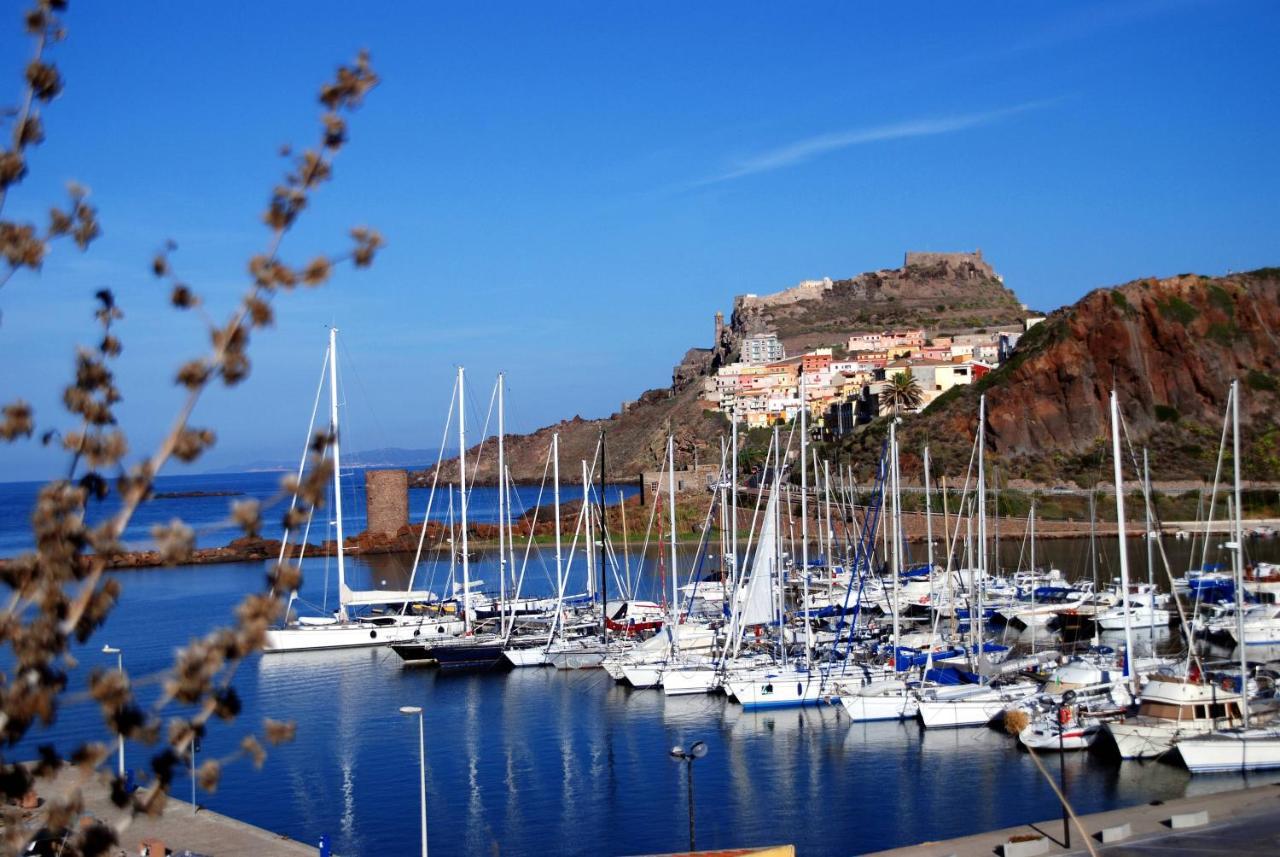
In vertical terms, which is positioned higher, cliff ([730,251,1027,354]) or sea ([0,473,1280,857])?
cliff ([730,251,1027,354])

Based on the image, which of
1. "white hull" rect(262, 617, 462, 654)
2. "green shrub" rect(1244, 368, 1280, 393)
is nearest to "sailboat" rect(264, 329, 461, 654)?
"white hull" rect(262, 617, 462, 654)

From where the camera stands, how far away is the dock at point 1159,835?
1762cm

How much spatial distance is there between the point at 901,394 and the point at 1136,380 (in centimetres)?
1724

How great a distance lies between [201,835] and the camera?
20375 millimetres

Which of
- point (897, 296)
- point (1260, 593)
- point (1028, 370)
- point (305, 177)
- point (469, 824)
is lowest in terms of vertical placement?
point (469, 824)

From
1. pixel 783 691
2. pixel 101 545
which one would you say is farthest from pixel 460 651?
pixel 101 545

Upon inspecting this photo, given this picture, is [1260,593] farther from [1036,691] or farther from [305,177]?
[305,177]

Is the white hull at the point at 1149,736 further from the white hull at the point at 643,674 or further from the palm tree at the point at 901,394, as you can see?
the palm tree at the point at 901,394

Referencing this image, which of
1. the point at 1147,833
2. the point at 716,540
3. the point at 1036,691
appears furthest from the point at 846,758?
the point at 716,540

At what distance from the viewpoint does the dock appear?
1762 centimetres

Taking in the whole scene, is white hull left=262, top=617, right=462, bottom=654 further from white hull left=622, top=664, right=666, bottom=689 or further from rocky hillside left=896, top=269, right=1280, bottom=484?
rocky hillside left=896, top=269, right=1280, bottom=484

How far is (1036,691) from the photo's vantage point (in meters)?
30.4

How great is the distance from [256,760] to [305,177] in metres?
2.20

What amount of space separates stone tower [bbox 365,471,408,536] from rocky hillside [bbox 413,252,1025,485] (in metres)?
59.3
